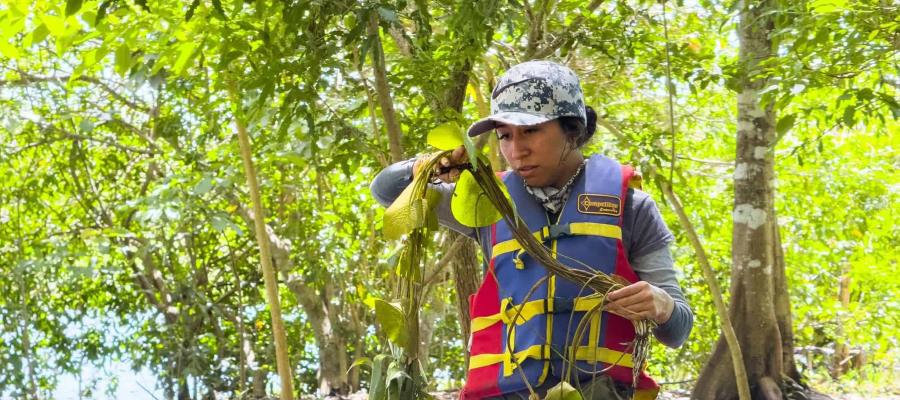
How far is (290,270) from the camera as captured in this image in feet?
21.6

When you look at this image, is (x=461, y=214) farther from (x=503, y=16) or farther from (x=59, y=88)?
(x=59, y=88)

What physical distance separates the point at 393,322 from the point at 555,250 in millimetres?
435

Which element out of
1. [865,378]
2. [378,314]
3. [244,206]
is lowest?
[865,378]

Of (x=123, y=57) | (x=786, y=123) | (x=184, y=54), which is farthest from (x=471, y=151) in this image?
(x=786, y=123)

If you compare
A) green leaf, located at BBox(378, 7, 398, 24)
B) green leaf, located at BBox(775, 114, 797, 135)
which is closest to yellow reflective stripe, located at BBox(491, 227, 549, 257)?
green leaf, located at BBox(378, 7, 398, 24)

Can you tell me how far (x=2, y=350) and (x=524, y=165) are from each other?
580cm

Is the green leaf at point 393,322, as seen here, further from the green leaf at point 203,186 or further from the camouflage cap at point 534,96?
the green leaf at point 203,186

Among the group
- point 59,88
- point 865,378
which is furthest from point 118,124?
point 865,378

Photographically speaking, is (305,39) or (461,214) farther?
(305,39)

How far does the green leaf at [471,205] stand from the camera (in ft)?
5.81

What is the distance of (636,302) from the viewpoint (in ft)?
5.81

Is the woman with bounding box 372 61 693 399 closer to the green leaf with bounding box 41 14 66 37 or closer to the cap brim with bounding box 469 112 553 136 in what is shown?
the cap brim with bounding box 469 112 553 136

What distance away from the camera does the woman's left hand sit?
177 cm

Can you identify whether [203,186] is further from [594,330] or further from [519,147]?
[594,330]
